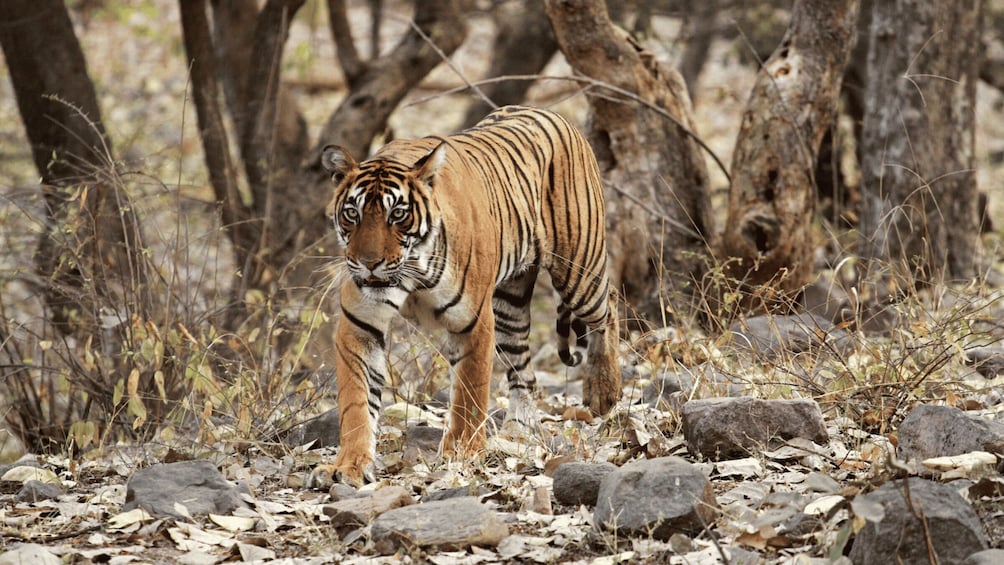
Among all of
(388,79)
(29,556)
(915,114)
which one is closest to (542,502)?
(29,556)

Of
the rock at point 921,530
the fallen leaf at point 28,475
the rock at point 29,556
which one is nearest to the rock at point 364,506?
the rock at point 29,556

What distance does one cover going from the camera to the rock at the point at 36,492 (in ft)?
15.9

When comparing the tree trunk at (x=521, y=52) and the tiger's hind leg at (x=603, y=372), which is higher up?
the tree trunk at (x=521, y=52)

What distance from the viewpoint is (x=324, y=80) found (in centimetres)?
2016

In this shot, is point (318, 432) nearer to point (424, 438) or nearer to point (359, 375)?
point (424, 438)

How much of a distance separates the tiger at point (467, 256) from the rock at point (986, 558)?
2.32 metres

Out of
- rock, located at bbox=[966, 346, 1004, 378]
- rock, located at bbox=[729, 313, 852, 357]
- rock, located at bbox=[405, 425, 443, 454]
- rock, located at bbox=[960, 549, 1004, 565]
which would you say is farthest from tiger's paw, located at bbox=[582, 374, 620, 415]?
rock, located at bbox=[960, 549, 1004, 565]

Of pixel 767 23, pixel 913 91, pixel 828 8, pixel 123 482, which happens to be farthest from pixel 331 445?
pixel 767 23

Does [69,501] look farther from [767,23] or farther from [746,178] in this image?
[767,23]

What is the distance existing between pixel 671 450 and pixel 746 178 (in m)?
3.33

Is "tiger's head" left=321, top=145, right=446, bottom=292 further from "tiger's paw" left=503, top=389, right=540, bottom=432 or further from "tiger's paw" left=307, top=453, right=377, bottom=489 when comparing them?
"tiger's paw" left=503, top=389, right=540, bottom=432

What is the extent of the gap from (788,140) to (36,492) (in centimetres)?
497

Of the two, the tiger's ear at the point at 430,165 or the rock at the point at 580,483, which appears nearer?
the rock at the point at 580,483

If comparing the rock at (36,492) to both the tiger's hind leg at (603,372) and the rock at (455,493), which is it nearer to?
the rock at (455,493)
